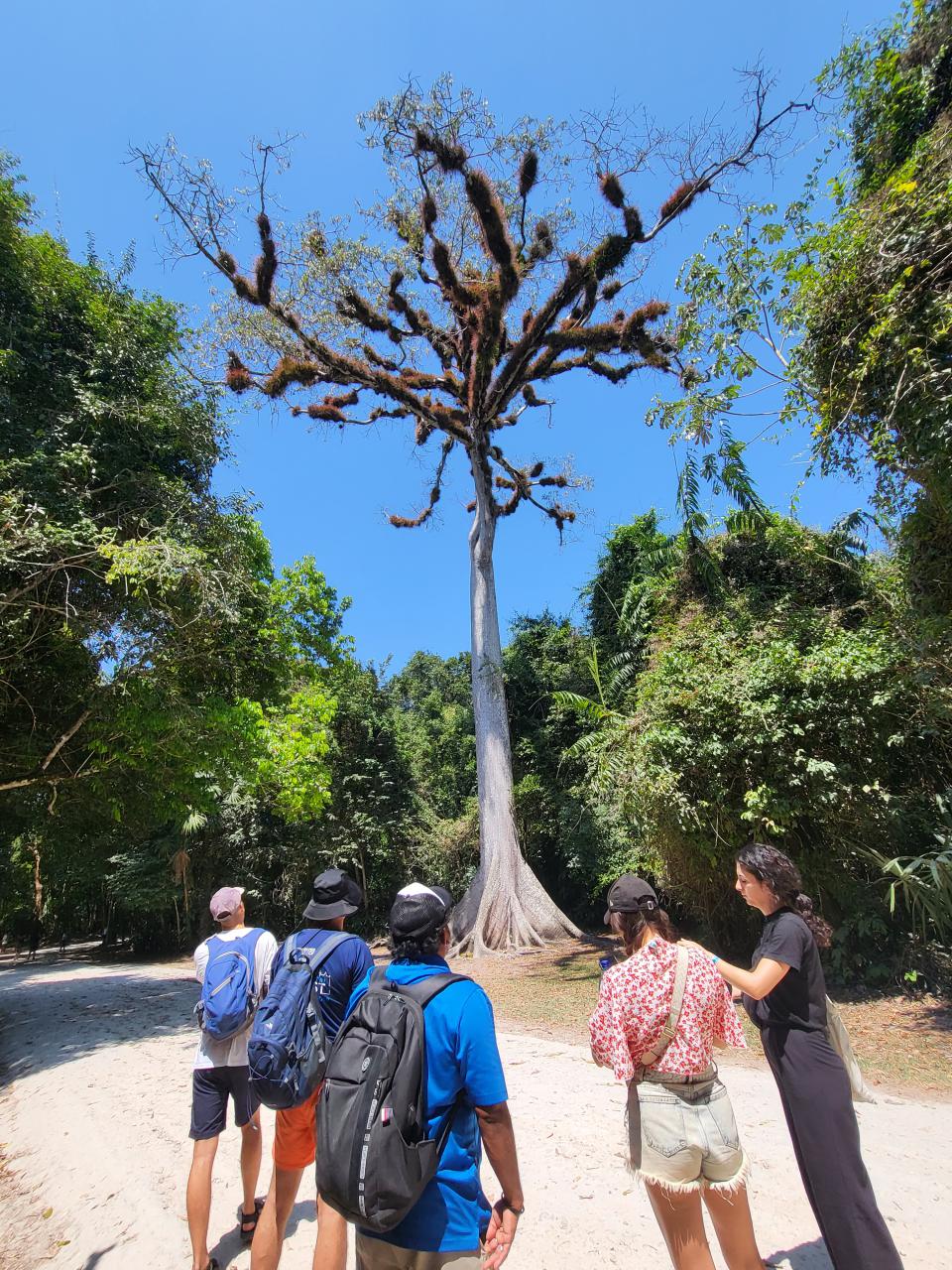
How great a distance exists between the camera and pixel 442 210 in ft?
51.8

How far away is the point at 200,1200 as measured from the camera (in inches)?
118

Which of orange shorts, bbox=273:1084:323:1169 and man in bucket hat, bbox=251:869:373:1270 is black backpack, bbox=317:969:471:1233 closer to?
man in bucket hat, bbox=251:869:373:1270

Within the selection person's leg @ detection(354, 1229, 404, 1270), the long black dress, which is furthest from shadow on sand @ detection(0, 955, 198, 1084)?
the long black dress

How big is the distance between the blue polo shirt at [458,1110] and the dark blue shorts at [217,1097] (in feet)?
5.92

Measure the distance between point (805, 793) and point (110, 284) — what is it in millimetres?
12501

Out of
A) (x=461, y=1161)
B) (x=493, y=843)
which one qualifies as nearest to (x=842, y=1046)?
(x=461, y=1161)

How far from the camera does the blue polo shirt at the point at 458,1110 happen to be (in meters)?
1.74

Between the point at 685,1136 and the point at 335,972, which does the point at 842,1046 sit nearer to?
the point at 685,1136

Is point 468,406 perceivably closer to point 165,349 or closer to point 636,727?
point 165,349

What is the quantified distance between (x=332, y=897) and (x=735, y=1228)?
79.3 inches

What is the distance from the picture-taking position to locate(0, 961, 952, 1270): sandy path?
308cm

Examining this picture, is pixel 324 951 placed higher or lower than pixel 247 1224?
higher

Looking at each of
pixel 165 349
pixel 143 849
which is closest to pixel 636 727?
pixel 165 349

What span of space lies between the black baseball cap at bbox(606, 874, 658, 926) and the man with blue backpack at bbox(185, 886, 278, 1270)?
6.25 ft
